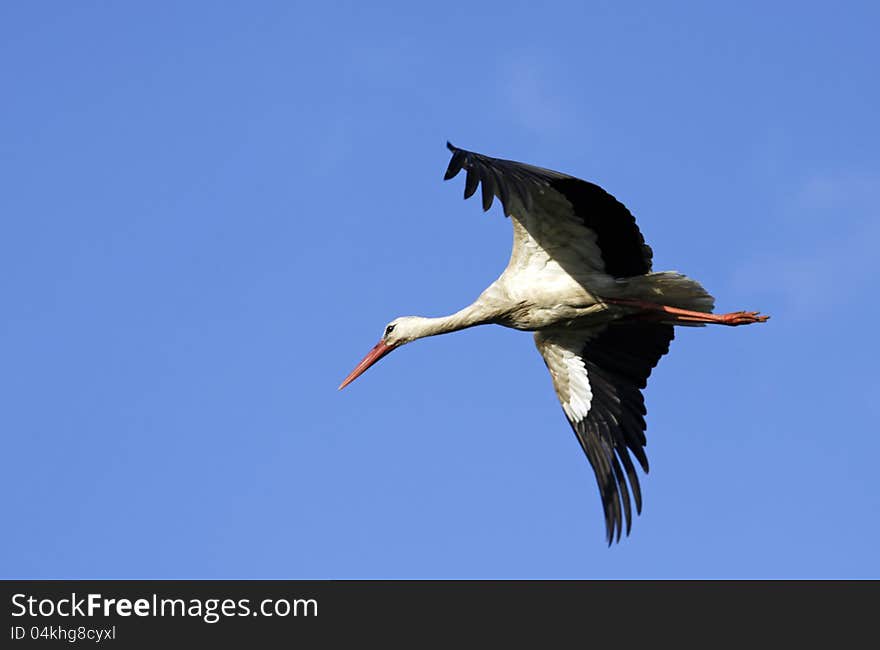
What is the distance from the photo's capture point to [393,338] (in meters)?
12.3

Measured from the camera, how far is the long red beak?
40.6ft

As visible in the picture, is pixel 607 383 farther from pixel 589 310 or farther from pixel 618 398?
pixel 589 310

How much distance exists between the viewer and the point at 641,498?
11625 mm

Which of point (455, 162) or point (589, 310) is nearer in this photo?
point (455, 162)

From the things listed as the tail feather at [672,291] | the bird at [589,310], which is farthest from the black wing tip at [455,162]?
the tail feather at [672,291]

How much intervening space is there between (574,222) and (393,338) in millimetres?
2127

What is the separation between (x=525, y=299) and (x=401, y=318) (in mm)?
1388

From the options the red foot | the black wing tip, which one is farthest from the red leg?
the black wing tip

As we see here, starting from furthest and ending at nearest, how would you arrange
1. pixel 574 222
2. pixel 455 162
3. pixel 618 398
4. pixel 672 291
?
pixel 618 398 → pixel 672 291 → pixel 574 222 → pixel 455 162

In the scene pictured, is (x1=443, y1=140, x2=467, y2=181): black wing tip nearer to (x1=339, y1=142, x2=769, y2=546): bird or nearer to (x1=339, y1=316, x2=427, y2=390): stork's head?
(x1=339, y1=142, x2=769, y2=546): bird

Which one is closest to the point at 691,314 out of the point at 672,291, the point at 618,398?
the point at 672,291

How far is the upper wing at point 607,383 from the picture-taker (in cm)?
1191
